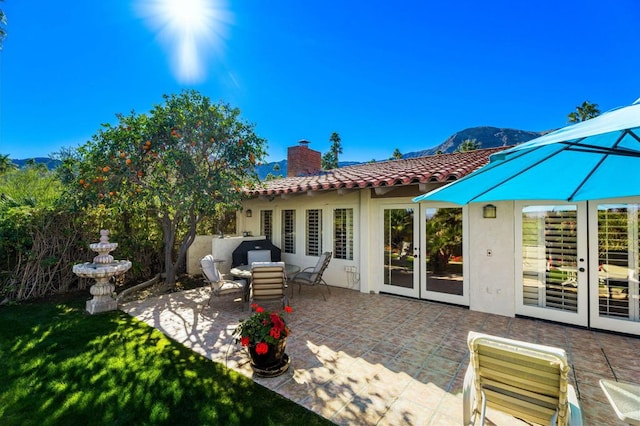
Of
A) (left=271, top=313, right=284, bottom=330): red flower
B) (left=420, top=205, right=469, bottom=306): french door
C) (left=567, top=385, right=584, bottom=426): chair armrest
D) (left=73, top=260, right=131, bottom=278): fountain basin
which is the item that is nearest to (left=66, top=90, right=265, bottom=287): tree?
(left=73, top=260, right=131, bottom=278): fountain basin

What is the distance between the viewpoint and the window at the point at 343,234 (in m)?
9.59

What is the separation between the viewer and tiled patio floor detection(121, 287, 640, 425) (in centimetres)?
351

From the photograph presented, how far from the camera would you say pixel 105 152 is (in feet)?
25.9

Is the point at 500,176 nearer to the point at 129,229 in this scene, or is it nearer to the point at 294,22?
the point at 294,22

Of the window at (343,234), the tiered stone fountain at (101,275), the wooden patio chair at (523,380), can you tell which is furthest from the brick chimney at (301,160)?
the wooden patio chair at (523,380)

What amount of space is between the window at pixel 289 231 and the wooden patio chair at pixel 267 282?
4380 millimetres

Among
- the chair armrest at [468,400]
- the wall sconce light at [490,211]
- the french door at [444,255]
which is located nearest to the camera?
the chair armrest at [468,400]

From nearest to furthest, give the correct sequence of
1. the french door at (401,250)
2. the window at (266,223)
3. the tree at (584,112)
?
the french door at (401,250) → the window at (266,223) → the tree at (584,112)

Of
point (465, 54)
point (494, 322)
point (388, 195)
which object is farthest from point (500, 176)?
point (465, 54)

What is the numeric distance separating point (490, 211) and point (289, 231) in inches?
272

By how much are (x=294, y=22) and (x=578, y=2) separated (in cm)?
955

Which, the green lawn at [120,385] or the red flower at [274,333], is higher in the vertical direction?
the red flower at [274,333]

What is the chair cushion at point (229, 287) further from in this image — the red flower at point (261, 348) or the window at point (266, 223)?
the window at point (266, 223)

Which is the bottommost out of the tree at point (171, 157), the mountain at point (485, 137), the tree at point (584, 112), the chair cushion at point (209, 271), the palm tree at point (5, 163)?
the chair cushion at point (209, 271)
